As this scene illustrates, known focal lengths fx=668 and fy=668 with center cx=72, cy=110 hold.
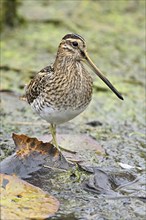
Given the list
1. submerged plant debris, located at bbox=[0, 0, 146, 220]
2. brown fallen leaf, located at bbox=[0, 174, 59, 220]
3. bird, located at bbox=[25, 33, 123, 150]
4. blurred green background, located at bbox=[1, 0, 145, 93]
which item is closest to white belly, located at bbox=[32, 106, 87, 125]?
bird, located at bbox=[25, 33, 123, 150]

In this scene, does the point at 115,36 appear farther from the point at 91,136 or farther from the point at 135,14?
the point at 91,136

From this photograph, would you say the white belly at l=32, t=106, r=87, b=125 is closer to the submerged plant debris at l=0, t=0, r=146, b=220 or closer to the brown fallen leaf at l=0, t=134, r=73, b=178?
the brown fallen leaf at l=0, t=134, r=73, b=178

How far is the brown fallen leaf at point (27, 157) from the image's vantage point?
5.42 meters

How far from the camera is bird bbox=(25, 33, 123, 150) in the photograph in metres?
5.68

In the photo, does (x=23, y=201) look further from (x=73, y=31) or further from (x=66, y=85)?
(x=73, y=31)

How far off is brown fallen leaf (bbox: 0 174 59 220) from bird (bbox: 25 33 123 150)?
2.74 feet

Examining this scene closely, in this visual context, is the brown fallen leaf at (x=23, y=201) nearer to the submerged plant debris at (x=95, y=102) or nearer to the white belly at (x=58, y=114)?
the submerged plant debris at (x=95, y=102)

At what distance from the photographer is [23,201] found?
491cm

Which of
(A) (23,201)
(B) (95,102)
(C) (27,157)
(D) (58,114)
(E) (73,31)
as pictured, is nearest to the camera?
(A) (23,201)

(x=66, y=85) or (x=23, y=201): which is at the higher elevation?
(x=66, y=85)

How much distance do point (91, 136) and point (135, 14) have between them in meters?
3.96

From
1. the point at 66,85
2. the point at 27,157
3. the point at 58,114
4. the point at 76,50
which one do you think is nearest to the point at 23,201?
the point at 27,157

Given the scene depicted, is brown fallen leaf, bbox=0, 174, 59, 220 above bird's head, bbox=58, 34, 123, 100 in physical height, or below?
below

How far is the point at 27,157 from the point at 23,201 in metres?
0.62
